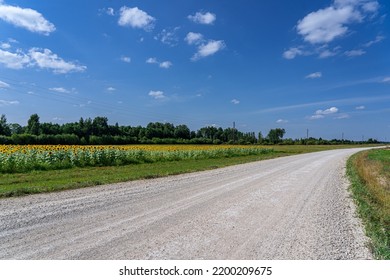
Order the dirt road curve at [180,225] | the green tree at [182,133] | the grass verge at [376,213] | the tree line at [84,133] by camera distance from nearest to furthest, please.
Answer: the dirt road curve at [180,225] → the grass verge at [376,213] → the tree line at [84,133] → the green tree at [182,133]

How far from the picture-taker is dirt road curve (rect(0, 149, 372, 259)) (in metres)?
4.97

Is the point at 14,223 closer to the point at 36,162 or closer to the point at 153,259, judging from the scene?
the point at 153,259

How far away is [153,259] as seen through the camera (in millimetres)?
4668

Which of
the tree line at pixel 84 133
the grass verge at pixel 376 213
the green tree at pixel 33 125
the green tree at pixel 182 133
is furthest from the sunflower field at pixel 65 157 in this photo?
the green tree at pixel 182 133

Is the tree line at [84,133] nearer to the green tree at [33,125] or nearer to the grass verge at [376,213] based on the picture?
the green tree at [33,125]

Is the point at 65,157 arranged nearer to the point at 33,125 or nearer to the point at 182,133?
the point at 33,125

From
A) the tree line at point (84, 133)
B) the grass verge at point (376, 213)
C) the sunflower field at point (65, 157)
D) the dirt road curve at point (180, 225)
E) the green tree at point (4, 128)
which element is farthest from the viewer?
the green tree at point (4, 128)

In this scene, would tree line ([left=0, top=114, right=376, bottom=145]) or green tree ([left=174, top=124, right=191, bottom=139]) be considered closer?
tree line ([left=0, top=114, right=376, bottom=145])

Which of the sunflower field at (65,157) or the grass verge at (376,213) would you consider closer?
the grass verge at (376,213)

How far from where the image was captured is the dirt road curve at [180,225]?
497 cm

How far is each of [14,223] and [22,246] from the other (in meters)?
1.61

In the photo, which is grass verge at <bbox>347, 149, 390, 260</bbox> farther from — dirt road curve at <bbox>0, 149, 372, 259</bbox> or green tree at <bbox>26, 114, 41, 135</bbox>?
green tree at <bbox>26, 114, 41, 135</bbox>

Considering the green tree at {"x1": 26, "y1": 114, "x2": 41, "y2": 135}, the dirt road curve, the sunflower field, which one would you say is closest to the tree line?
the green tree at {"x1": 26, "y1": 114, "x2": 41, "y2": 135}

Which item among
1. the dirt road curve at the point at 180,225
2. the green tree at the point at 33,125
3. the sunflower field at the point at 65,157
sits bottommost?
the dirt road curve at the point at 180,225
